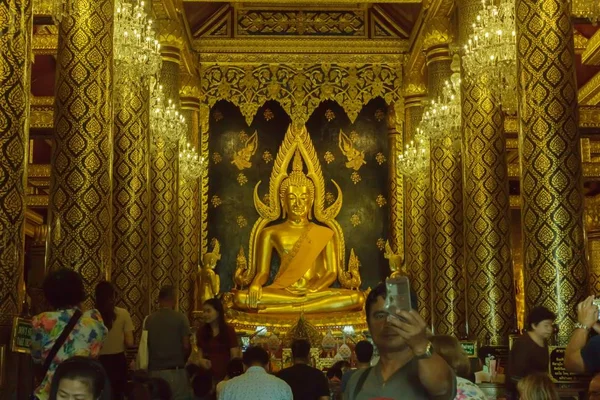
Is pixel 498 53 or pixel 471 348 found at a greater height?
pixel 498 53

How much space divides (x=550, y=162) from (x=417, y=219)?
9547 mm

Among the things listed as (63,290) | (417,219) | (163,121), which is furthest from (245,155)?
(63,290)

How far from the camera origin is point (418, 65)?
18812 mm

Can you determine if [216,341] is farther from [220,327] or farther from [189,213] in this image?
[189,213]

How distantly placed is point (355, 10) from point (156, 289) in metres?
7.53

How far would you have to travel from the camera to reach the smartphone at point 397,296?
2.82 meters

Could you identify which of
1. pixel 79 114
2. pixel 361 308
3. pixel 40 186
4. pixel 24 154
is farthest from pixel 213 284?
pixel 24 154

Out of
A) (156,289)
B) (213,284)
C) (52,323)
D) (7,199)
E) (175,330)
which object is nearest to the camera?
(52,323)

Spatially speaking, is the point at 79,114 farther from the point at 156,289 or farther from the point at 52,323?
the point at 156,289

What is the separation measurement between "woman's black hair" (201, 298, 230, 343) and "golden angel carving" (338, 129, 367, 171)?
466 inches

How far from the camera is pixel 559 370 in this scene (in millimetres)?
7484

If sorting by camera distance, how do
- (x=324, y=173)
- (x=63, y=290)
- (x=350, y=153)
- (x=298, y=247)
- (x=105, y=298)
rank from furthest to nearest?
(x=324, y=173)
(x=350, y=153)
(x=298, y=247)
(x=105, y=298)
(x=63, y=290)

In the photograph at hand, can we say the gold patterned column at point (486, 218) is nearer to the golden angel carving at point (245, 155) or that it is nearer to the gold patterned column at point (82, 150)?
the gold patterned column at point (82, 150)

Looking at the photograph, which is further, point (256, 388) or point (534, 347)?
point (534, 347)
